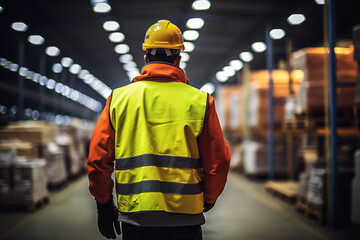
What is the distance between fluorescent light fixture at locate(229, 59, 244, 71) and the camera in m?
16.1

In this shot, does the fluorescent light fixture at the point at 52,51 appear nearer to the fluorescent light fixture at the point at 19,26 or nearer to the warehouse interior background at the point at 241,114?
the warehouse interior background at the point at 241,114

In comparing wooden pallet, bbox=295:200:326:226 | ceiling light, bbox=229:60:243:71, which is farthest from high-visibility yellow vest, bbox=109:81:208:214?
ceiling light, bbox=229:60:243:71

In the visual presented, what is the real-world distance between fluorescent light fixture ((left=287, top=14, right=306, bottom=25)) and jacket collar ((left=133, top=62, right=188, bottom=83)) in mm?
8638

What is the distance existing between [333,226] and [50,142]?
725 cm

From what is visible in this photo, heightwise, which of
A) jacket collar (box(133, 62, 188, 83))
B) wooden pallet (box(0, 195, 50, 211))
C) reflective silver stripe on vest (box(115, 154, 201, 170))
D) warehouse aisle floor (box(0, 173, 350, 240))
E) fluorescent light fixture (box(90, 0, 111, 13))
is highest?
fluorescent light fixture (box(90, 0, 111, 13))

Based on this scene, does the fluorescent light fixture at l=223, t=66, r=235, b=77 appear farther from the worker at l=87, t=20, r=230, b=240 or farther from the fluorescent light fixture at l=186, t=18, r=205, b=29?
the worker at l=87, t=20, r=230, b=240

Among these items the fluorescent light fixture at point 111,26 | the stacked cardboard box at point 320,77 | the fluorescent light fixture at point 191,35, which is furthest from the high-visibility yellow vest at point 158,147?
the fluorescent light fixture at point 191,35

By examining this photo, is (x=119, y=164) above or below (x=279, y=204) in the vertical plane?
above

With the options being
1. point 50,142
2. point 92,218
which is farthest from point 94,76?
point 92,218

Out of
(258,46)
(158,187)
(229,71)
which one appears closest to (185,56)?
(229,71)

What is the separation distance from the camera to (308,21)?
36.2 feet

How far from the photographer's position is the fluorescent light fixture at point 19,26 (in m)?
9.98

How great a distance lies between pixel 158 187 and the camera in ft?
6.59

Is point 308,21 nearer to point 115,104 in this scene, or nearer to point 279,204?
point 279,204
